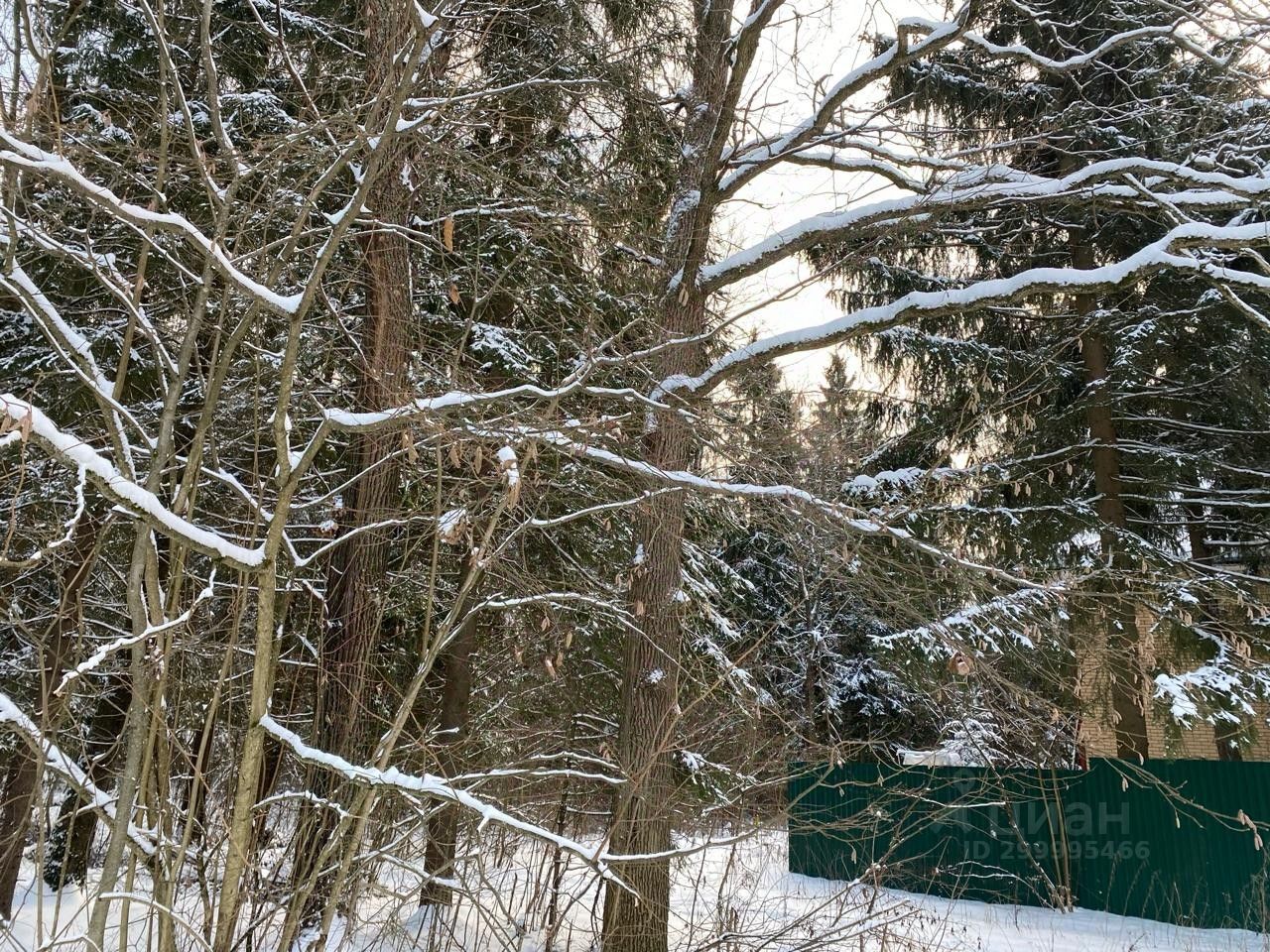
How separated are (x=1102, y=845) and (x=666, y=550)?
267 inches

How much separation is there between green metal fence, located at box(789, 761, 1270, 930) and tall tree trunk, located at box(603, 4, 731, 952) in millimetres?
2809

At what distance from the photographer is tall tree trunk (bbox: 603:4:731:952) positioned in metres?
Result: 5.41

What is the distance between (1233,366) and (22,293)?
1162 cm

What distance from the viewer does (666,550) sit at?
249 inches

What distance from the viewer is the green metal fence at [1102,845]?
353 inches

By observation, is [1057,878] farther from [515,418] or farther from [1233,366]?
[515,418]

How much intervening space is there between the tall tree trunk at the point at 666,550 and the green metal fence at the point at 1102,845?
2.81m

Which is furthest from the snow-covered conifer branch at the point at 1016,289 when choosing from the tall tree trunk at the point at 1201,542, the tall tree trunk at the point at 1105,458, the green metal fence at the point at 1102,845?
the tall tree trunk at the point at 1201,542

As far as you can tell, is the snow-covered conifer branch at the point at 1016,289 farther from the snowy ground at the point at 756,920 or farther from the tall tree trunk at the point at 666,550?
the snowy ground at the point at 756,920

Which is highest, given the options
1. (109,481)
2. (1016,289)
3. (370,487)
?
(1016,289)

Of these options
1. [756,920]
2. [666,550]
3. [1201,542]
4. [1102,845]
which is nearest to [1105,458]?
[1201,542]

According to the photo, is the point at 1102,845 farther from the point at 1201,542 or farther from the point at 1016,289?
the point at 1016,289

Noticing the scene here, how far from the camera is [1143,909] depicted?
941 centimetres

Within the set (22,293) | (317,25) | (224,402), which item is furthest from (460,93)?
(317,25)
